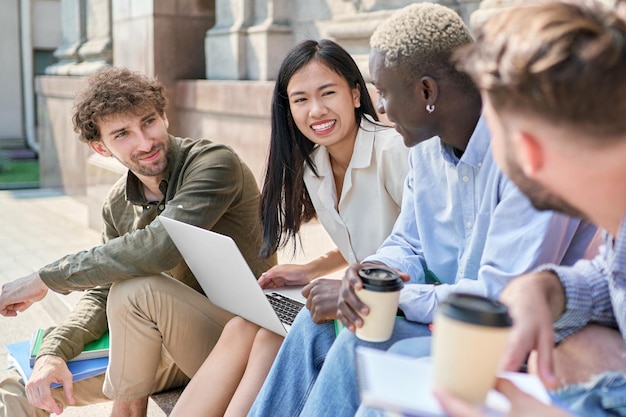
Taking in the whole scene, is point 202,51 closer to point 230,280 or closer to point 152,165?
point 152,165

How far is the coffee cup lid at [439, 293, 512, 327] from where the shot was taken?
41.5 inches

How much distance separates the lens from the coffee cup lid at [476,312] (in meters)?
1.05

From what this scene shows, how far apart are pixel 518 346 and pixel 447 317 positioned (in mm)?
273

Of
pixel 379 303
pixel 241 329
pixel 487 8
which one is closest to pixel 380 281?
pixel 379 303

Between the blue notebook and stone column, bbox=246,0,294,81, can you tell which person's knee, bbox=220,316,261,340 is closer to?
the blue notebook

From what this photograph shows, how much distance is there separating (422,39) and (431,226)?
21.9 inches

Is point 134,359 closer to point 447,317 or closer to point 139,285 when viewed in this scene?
point 139,285

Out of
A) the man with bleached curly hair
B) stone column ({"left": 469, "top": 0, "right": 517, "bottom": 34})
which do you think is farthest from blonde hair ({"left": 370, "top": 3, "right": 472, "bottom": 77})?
stone column ({"left": 469, "top": 0, "right": 517, "bottom": 34})

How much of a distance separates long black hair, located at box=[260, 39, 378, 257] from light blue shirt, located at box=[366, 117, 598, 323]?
2.20 feet

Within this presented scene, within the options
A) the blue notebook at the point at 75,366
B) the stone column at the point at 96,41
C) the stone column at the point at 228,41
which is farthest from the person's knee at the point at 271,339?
Result: the stone column at the point at 96,41

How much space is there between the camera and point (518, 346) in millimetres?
1280

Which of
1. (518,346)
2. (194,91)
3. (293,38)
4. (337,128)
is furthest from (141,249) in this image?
(194,91)

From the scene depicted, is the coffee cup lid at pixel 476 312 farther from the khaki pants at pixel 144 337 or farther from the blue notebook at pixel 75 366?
the blue notebook at pixel 75 366

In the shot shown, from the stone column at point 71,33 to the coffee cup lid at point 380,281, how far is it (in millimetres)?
7695
